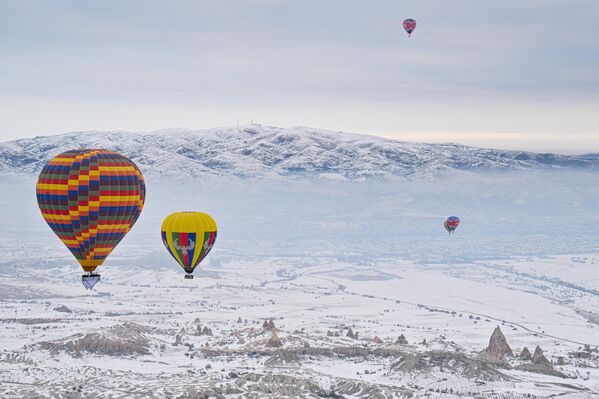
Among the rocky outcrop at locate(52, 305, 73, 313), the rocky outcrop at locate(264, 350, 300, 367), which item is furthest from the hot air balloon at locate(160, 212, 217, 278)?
the rocky outcrop at locate(52, 305, 73, 313)

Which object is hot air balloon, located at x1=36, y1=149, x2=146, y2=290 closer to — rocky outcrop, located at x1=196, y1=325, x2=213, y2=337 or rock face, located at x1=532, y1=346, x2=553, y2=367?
rock face, located at x1=532, y1=346, x2=553, y2=367

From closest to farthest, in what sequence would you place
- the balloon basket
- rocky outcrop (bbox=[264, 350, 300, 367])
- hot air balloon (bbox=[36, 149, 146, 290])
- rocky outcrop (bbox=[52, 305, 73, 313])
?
the balloon basket < hot air balloon (bbox=[36, 149, 146, 290]) < rocky outcrop (bbox=[264, 350, 300, 367]) < rocky outcrop (bbox=[52, 305, 73, 313])

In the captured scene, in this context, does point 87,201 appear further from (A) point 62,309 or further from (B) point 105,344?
(A) point 62,309

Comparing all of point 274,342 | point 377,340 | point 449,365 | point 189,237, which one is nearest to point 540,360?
point 449,365

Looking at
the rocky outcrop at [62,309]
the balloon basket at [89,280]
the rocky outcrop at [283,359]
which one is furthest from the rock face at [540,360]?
the rocky outcrop at [62,309]

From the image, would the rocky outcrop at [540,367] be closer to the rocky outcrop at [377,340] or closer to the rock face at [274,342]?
the rocky outcrop at [377,340]

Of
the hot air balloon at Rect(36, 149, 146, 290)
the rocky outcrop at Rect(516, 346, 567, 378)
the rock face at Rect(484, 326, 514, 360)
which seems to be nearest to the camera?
the hot air balloon at Rect(36, 149, 146, 290)

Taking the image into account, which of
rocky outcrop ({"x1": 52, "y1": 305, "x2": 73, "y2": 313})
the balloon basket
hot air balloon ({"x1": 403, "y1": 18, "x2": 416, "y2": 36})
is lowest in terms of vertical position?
rocky outcrop ({"x1": 52, "y1": 305, "x2": 73, "y2": 313})
